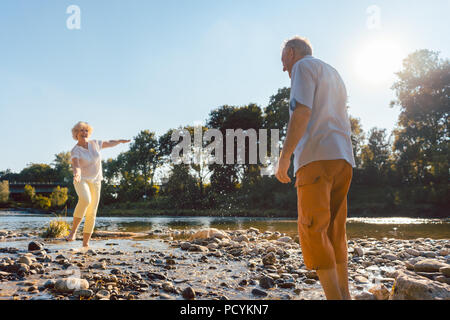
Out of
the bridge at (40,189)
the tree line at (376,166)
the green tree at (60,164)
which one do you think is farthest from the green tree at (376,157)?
the green tree at (60,164)

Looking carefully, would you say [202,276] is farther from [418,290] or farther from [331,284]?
[418,290]

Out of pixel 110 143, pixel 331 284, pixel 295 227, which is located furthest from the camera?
pixel 295 227

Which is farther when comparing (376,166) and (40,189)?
(40,189)

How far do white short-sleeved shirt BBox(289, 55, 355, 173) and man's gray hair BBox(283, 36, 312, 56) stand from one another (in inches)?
7.9

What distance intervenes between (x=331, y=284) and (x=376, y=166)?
33395mm

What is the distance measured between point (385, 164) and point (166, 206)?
2496 centimetres

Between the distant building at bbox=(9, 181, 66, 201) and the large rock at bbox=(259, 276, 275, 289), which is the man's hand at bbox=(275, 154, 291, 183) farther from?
the distant building at bbox=(9, 181, 66, 201)

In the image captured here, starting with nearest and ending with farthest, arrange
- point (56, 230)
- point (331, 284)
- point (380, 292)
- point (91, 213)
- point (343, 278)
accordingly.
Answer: point (331, 284) → point (343, 278) → point (380, 292) → point (91, 213) → point (56, 230)

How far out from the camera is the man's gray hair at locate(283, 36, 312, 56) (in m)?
2.60

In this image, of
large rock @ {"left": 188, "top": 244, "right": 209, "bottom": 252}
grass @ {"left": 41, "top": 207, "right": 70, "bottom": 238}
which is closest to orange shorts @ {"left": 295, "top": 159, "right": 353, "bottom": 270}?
large rock @ {"left": 188, "top": 244, "right": 209, "bottom": 252}

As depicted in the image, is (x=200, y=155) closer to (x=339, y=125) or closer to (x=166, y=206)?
(x=166, y=206)

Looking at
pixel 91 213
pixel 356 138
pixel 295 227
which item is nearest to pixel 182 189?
pixel 356 138

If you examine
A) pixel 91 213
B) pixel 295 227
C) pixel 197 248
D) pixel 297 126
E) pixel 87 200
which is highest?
pixel 297 126

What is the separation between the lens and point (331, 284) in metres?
2.15
